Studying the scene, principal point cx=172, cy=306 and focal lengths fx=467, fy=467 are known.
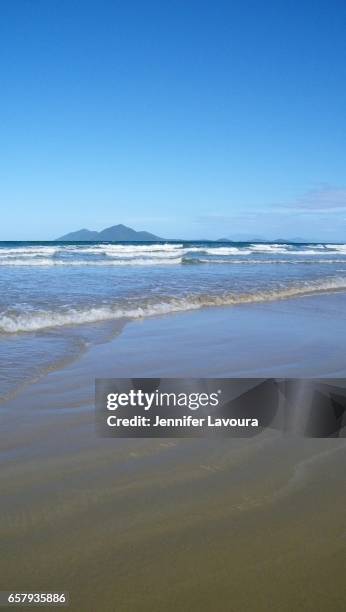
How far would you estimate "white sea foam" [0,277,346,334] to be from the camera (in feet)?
22.8

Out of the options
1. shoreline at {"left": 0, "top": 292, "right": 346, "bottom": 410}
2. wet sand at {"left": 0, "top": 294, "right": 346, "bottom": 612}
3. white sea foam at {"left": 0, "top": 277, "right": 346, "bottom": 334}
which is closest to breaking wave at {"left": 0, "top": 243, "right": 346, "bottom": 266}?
white sea foam at {"left": 0, "top": 277, "right": 346, "bottom": 334}

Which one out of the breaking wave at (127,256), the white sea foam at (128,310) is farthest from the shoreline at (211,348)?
the breaking wave at (127,256)

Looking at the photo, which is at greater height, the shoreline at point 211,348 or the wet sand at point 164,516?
the shoreline at point 211,348

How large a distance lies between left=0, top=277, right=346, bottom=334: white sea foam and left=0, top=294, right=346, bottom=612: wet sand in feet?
9.95

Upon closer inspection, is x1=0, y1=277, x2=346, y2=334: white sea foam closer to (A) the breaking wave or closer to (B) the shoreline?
(B) the shoreline

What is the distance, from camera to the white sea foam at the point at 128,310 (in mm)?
6938

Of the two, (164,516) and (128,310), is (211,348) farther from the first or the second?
(164,516)

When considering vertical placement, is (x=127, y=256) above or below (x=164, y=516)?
above

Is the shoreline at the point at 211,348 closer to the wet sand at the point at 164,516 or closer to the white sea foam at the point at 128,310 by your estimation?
the white sea foam at the point at 128,310

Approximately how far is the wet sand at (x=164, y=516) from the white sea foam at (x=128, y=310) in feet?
9.95

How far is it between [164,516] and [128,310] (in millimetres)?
6491

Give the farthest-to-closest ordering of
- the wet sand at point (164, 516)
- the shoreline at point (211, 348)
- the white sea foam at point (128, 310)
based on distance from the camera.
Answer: the white sea foam at point (128, 310), the shoreline at point (211, 348), the wet sand at point (164, 516)

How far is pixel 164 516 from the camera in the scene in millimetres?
2248

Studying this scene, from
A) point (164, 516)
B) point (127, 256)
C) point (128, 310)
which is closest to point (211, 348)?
point (128, 310)
